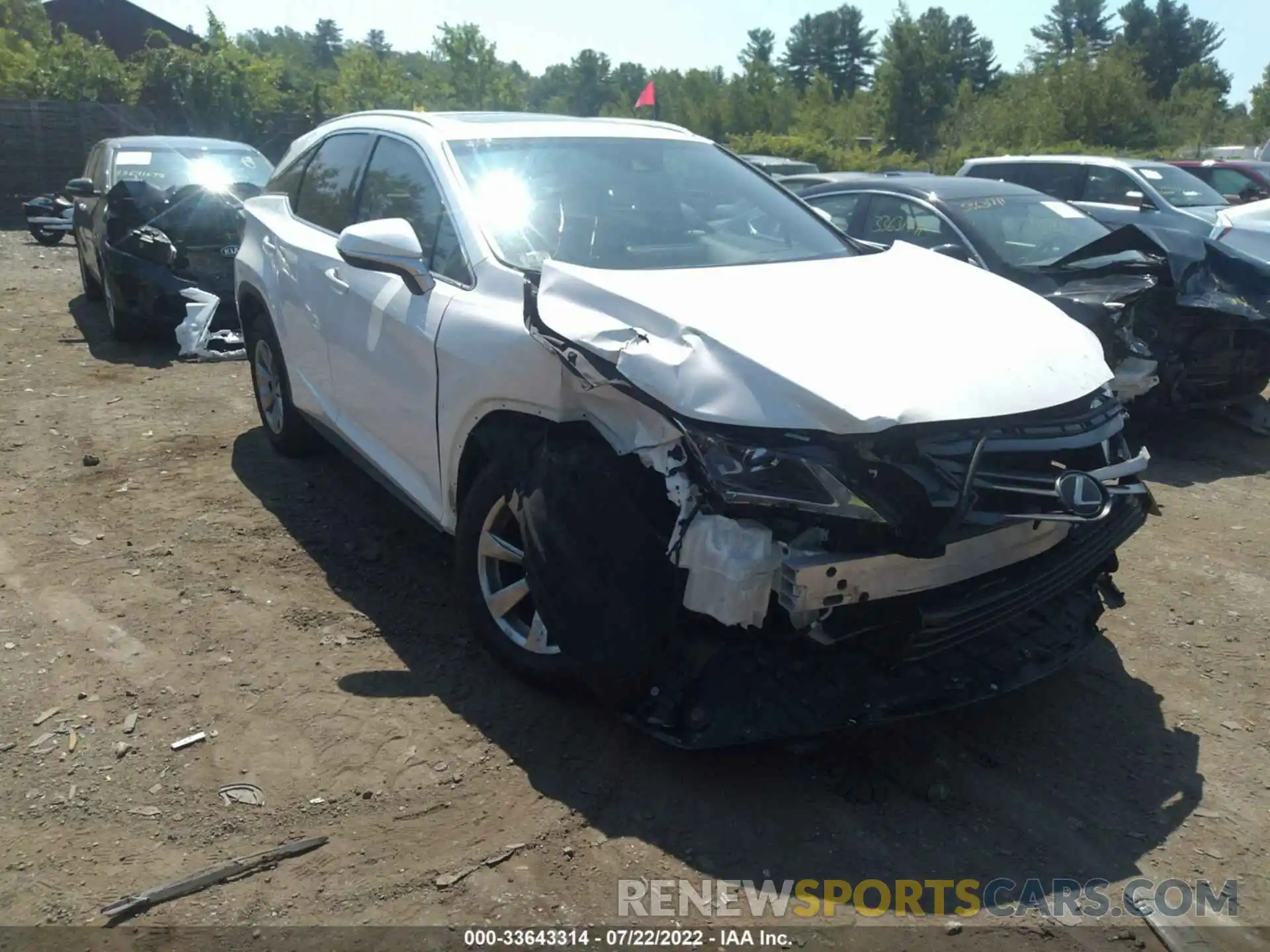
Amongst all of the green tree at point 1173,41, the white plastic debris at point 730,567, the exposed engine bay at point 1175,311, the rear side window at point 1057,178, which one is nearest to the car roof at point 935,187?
the exposed engine bay at point 1175,311

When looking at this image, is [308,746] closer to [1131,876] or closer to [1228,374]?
[1131,876]

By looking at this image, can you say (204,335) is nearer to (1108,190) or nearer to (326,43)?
(1108,190)

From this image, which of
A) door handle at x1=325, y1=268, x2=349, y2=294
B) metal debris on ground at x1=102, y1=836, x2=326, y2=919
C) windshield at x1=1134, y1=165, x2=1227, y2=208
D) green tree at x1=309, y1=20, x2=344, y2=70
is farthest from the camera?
green tree at x1=309, y1=20, x2=344, y2=70

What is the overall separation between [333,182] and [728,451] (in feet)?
10.3

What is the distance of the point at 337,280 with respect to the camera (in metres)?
4.63

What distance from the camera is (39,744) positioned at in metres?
3.41

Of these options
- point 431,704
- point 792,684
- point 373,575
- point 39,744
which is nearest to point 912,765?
point 792,684

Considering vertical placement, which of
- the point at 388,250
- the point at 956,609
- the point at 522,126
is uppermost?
the point at 522,126

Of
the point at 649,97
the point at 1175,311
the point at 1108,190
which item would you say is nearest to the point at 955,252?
the point at 1175,311

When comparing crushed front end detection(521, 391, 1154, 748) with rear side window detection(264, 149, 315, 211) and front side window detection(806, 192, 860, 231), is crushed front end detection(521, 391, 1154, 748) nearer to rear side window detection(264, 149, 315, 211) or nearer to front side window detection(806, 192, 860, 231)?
rear side window detection(264, 149, 315, 211)

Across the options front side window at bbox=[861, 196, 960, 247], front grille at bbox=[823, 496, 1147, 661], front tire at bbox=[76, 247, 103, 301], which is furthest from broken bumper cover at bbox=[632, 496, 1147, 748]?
front tire at bbox=[76, 247, 103, 301]

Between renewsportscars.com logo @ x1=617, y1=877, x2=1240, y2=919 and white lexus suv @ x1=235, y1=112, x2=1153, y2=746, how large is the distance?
408 mm

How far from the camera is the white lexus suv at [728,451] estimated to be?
9.41 feet

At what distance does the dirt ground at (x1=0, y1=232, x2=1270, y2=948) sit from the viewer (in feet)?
9.35
